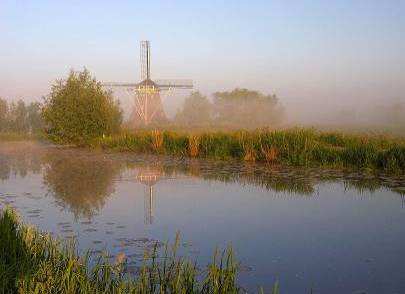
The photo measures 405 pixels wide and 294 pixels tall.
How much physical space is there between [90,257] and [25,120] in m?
50.5

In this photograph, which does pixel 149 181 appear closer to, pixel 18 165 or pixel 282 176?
pixel 282 176

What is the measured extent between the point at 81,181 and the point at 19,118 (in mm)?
43531

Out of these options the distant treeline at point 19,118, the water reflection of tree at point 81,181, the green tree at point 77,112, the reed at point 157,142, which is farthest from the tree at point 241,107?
the water reflection of tree at point 81,181

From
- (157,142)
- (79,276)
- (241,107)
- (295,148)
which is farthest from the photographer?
(241,107)

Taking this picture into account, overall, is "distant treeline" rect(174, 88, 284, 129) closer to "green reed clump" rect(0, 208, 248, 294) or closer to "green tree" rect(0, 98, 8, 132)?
"green tree" rect(0, 98, 8, 132)

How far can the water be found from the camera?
17.5 ft

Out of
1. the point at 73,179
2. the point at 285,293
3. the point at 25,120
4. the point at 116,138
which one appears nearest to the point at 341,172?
the point at 73,179

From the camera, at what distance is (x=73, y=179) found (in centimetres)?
1211

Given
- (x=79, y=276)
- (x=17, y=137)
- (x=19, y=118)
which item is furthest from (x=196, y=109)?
(x=79, y=276)

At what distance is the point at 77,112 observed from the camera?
975 inches

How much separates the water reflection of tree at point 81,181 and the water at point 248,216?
27 mm

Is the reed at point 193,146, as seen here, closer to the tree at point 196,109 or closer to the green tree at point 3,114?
the green tree at point 3,114

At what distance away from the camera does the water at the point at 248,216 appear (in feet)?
17.5

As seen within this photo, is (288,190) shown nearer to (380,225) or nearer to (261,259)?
(380,225)
